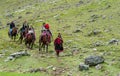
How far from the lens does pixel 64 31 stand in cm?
4525

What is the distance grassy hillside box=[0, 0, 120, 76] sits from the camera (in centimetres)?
2833

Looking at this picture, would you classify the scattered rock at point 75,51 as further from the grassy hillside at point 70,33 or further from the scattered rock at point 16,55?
the scattered rock at point 16,55

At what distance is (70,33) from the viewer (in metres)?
43.3

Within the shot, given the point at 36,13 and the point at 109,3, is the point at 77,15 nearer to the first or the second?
the point at 109,3

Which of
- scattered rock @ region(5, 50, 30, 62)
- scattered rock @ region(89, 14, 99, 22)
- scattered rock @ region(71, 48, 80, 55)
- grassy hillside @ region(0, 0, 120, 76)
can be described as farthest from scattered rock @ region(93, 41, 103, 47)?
scattered rock @ region(89, 14, 99, 22)

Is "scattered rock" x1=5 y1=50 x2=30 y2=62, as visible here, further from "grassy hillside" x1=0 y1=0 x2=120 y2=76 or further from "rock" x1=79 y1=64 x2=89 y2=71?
"rock" x1=79 y1=64 x2=89 y2=71

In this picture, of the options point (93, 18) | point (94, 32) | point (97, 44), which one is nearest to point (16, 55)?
point (97, 44)

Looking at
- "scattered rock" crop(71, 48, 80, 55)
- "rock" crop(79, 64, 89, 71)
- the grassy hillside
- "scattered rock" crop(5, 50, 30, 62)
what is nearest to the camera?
"rock" crop(79, 64, 89, 71)

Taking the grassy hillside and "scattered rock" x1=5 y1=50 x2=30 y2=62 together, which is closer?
the grassy hillside

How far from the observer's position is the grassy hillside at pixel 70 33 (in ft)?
92.9

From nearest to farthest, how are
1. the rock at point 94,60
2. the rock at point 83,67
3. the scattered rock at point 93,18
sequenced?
the rock at point 83,67, the rock at point 94,60, the scattered rock at point 93,18

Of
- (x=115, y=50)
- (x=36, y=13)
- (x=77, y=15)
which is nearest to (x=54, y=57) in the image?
(x=115, y=50)

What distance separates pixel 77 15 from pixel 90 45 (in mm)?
18952

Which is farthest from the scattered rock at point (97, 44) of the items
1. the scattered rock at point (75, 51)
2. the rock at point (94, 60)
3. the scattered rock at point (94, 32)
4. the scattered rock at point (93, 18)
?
the scattered rock at point (93, 18)
